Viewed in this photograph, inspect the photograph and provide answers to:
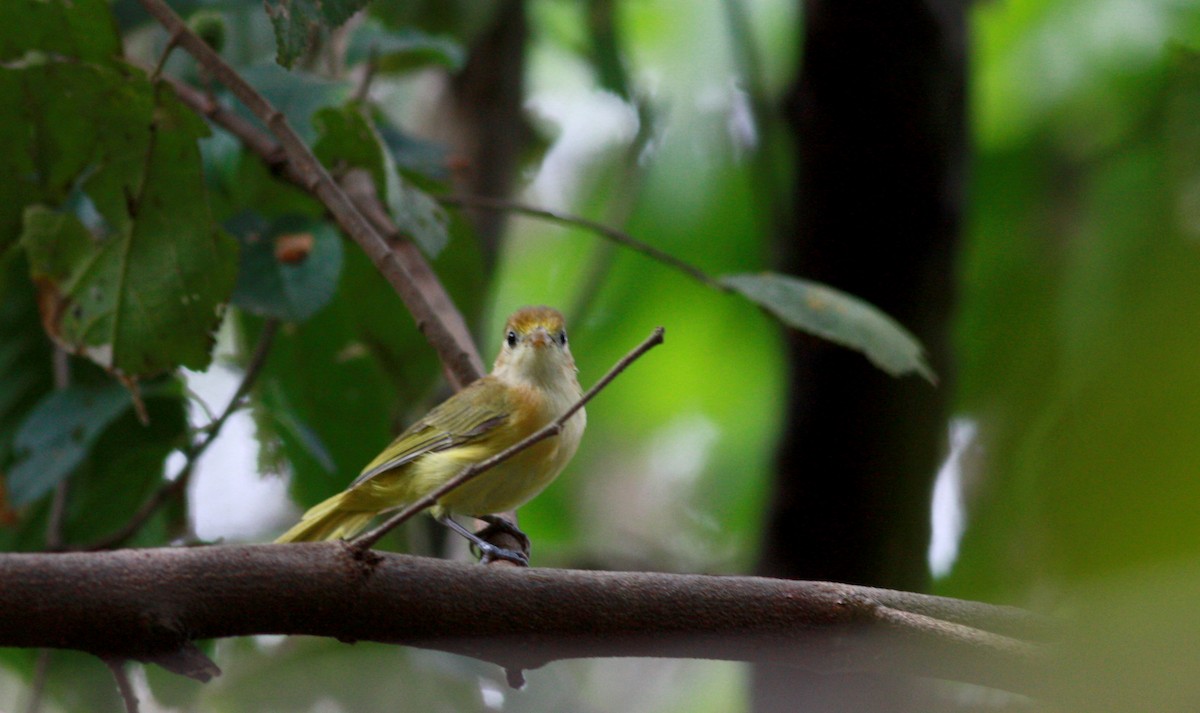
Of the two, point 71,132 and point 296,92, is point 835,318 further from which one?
point 71,132

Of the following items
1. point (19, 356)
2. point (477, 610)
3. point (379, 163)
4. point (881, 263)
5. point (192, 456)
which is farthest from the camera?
point (881, 263)

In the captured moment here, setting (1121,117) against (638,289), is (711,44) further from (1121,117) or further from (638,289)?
(1121,117)

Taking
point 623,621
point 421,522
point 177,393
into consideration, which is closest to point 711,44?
point 421,522

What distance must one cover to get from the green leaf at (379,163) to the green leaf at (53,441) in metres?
0.79

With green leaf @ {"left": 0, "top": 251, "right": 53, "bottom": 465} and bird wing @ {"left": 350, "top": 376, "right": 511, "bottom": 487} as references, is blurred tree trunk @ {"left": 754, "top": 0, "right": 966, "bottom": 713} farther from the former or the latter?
green leaf @ {"left": 0, "top": 251, "right": 53, "bottom": 465}

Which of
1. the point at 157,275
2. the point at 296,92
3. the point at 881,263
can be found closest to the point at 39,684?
the point at 157,275

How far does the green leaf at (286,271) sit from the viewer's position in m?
2.65

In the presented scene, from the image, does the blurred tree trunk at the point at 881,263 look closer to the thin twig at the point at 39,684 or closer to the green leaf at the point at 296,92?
the green leaf at the point at 296,92

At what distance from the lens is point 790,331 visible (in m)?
3.57

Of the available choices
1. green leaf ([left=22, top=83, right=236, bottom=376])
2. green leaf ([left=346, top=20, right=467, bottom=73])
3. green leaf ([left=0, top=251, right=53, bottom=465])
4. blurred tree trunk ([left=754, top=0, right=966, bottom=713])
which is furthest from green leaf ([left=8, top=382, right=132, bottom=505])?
blurred tree trunk ([left=754, top=0, right=966, bottom=713])

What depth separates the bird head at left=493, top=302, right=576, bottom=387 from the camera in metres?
3.15

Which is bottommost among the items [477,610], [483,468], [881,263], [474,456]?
[477,610]

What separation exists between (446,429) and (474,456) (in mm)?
98

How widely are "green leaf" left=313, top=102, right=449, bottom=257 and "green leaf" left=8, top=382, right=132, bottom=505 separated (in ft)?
2.59
